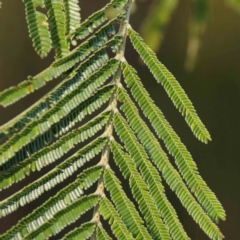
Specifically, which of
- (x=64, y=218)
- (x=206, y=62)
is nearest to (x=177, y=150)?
(x=64, y=218)

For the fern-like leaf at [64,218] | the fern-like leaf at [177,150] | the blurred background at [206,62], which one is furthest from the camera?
the blurred background at [206,62]

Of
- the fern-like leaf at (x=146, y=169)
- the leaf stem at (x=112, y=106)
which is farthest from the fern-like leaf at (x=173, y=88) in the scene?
the fern-like leaf at (x=146, y=169)

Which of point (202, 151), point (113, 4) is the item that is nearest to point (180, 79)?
point (202, 151)

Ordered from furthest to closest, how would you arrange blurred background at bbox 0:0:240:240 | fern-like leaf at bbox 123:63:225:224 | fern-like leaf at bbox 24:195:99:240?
blurred background at bbox 0:0:240:240, fern-like leaf at bbox 123:63:225:224, fern-like leaf at bbox 24:195:99:240

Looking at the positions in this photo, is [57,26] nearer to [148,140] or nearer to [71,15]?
[71,15]

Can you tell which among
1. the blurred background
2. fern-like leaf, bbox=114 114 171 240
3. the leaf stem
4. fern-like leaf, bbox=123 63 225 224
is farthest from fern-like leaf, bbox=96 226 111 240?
the blurred background

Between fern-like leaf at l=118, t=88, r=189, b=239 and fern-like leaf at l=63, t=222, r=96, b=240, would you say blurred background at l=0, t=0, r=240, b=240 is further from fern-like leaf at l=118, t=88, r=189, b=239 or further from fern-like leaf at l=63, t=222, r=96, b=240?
fern-like leaf at l=63, t=222, r=96, b=240

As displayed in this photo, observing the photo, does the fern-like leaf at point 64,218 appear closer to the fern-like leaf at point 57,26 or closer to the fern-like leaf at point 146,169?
the fern-like leaf at point 146,169

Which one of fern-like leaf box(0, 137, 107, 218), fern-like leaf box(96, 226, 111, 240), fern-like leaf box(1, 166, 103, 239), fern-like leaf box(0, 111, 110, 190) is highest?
fern-like leaf box(0, 111, 110, 190)
